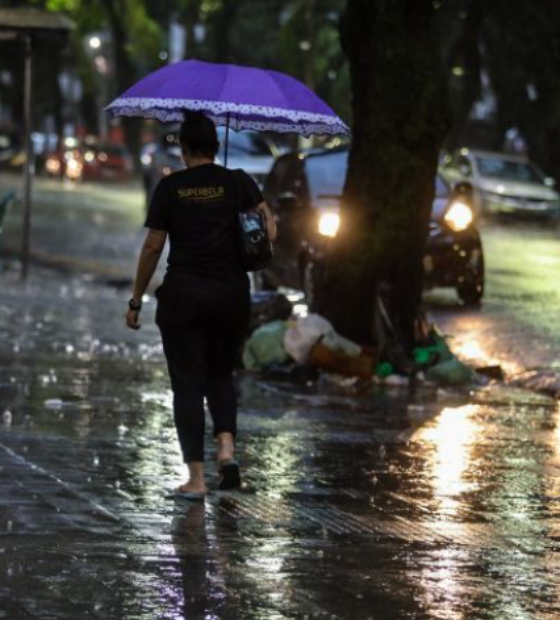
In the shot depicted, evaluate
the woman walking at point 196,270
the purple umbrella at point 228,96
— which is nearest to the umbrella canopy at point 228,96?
the purple umbrella at point 228,96

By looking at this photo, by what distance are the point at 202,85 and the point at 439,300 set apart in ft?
30.4

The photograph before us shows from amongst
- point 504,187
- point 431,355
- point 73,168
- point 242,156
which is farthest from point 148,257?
point 73,168

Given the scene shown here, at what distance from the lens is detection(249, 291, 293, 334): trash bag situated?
42.2 feet

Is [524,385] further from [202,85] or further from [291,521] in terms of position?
[291,521]

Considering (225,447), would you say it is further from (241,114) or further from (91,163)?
(91,163)

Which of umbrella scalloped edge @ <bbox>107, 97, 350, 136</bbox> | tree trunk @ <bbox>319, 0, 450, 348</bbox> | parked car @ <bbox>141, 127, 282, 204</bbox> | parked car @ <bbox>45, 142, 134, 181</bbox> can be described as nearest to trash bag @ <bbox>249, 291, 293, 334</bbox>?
tree trunk @ <bbox>319, 0, 450, 348</bbox>

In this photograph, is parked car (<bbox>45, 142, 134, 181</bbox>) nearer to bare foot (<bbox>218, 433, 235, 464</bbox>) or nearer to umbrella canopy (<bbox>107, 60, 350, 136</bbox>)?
umbrella canopy (<bbox>107, 60, 350, 136</bbox>)

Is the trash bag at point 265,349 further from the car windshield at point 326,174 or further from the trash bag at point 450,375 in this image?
the car windshield at point 326,174

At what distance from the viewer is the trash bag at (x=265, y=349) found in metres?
12.0

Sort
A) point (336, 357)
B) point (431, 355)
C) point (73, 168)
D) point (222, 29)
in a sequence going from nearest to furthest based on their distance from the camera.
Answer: point (336, 357) < point (431, 355) < point (222, 29) < point (73, 168)

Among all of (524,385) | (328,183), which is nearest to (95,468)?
(524,385)

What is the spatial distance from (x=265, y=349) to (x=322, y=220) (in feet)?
15.6

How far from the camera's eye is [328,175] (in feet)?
59.0

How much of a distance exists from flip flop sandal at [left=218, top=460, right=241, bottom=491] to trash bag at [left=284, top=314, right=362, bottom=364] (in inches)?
167
